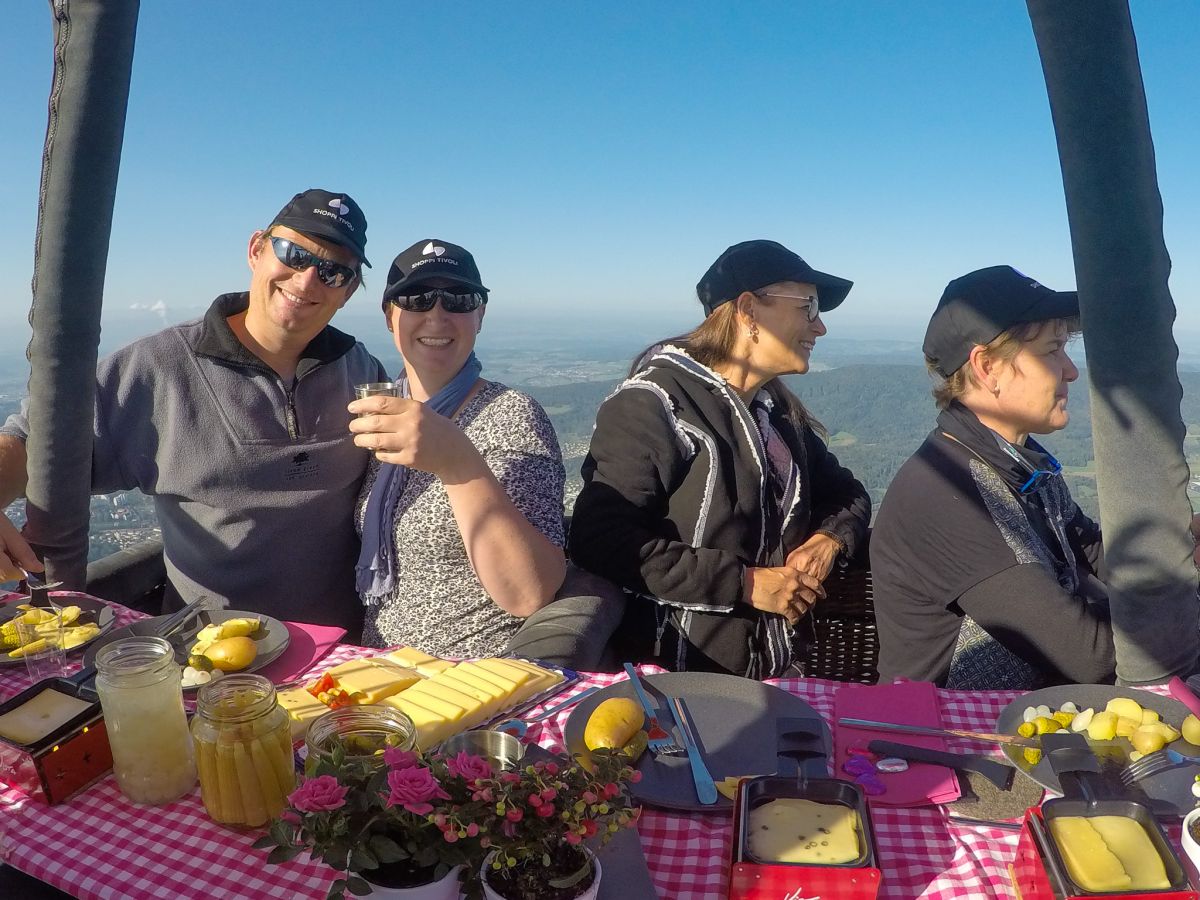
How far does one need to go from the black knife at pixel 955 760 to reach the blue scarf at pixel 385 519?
1.72 m

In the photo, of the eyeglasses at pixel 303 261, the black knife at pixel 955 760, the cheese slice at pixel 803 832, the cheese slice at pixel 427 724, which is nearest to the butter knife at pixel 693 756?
the cheese slice at pixel 803 832

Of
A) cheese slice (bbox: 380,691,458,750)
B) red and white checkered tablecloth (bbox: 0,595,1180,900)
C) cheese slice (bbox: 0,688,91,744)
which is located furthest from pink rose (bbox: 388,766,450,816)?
cheese slice (bbox: 0,688,91,744)

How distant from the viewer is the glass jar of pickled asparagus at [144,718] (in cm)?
145

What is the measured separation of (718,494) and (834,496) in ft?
2.60

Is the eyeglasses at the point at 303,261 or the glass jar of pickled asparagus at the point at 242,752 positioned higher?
the eyeglasses at the point at 303,261

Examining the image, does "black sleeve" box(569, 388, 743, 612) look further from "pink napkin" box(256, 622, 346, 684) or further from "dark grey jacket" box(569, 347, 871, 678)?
"pink napkin" box(256, 622, 346, 684)

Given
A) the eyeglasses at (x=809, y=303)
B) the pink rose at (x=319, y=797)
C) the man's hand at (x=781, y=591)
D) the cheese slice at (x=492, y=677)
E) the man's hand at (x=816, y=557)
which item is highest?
the eyeglasses at (x=809, y=303)

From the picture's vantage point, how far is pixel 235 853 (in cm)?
136

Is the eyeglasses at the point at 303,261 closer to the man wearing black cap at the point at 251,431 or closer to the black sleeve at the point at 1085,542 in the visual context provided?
the man wearing black cap at the point at 251,431

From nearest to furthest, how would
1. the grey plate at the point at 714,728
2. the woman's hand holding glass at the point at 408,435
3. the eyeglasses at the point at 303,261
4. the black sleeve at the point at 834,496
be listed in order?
1. the grey plate at the point at 714,728
2. the woman's hand holding glass at the point at 408,435
3. the eyeglasses at the point at 303,261
4. the black sleeve at the point at 834,496

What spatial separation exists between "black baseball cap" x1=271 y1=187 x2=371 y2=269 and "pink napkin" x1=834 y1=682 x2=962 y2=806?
6.90 feet

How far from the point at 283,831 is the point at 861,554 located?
2673 mm

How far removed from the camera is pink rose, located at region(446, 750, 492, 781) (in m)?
1.06

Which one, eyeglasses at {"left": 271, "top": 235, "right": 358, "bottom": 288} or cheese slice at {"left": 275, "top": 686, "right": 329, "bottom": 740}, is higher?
eyeglasses at {"left": 271, "top": 235, "right": 358, "bottom": 288}
